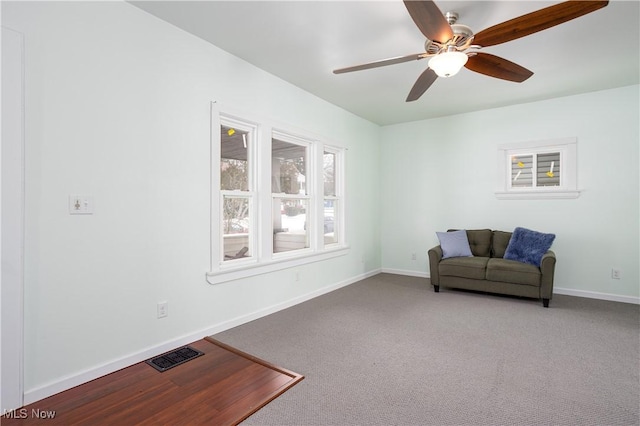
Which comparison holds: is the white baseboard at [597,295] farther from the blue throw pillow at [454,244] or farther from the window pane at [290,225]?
the window pane at [290,225]

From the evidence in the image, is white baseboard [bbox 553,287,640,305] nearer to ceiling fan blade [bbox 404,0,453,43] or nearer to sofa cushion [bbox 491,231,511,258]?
sofa cushion [bbox 491,231,511,258]

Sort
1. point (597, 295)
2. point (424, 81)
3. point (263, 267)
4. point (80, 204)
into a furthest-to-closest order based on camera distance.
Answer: point (597, 295), point (263, 267), point (424, 81), point (80, 204)

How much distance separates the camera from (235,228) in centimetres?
345

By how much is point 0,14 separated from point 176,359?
2.45m

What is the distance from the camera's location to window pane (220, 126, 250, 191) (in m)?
3.33

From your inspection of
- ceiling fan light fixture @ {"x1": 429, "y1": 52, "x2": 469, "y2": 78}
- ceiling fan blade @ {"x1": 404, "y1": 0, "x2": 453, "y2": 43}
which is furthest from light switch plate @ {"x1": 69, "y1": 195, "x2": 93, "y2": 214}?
ceiling fan light fixture @ {"x1": 429, "y1": 52, "x2": 469, "y2": 78}

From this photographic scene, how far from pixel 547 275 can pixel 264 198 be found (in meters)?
3.36

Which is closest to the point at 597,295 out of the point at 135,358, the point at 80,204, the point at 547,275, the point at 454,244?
the point at 547,275

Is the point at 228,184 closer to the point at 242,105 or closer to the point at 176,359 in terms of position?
the point at 242,105

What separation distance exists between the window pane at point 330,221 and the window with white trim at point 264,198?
43 mm

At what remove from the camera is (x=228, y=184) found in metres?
3.36

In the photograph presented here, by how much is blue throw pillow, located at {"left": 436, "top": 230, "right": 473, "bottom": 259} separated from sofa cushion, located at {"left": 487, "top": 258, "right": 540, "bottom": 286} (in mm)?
440

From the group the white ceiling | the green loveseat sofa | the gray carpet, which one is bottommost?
the gray carpet

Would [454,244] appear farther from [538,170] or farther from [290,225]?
[290,225]
